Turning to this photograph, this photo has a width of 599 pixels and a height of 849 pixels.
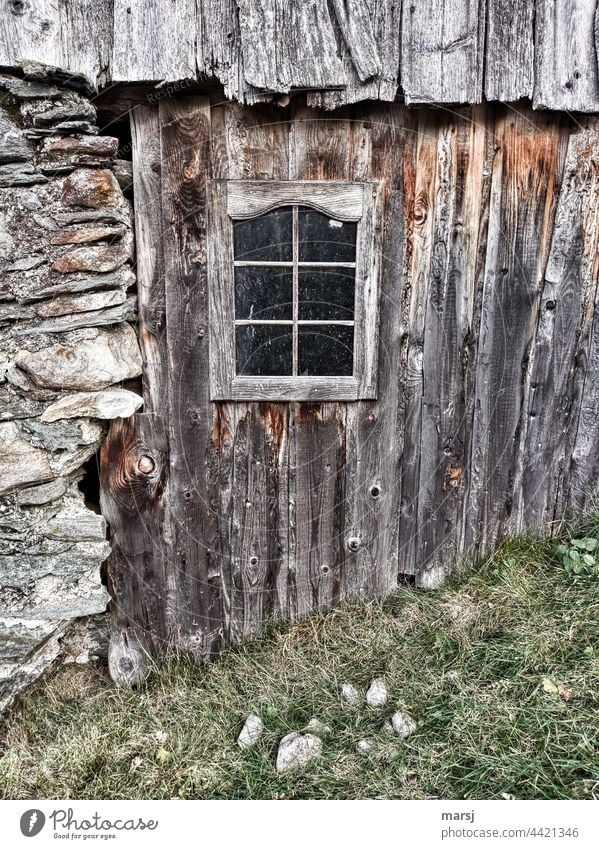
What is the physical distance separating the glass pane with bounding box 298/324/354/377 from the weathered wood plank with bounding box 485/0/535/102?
1058 mm

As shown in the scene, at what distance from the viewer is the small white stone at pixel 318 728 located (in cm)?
220

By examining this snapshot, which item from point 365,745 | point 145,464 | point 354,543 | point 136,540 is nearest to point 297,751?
point 365,745

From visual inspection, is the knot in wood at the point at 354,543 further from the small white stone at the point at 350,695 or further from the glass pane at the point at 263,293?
the glass pane at the point at 263,293

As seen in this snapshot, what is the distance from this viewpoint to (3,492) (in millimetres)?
2258

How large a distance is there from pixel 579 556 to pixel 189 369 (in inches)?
74.9

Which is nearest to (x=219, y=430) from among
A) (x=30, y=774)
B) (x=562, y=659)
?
(x=30, y=774)

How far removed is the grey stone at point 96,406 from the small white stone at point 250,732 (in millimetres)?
1314

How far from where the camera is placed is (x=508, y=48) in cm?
218

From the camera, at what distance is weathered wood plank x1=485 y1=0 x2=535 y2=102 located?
2162 millimetres

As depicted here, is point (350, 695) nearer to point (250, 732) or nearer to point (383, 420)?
point (250, 732)

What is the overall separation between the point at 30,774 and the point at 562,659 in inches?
81.2

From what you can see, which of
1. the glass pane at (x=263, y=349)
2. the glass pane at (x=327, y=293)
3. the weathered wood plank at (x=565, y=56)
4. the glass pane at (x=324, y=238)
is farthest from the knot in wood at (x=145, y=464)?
the weathered wood plank at (x=565, y=56)

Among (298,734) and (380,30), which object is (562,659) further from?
(380,30)

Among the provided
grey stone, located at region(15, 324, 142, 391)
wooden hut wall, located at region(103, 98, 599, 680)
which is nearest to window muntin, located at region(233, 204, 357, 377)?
wooden hut wall, located at region(103, 98, 599, 680)
